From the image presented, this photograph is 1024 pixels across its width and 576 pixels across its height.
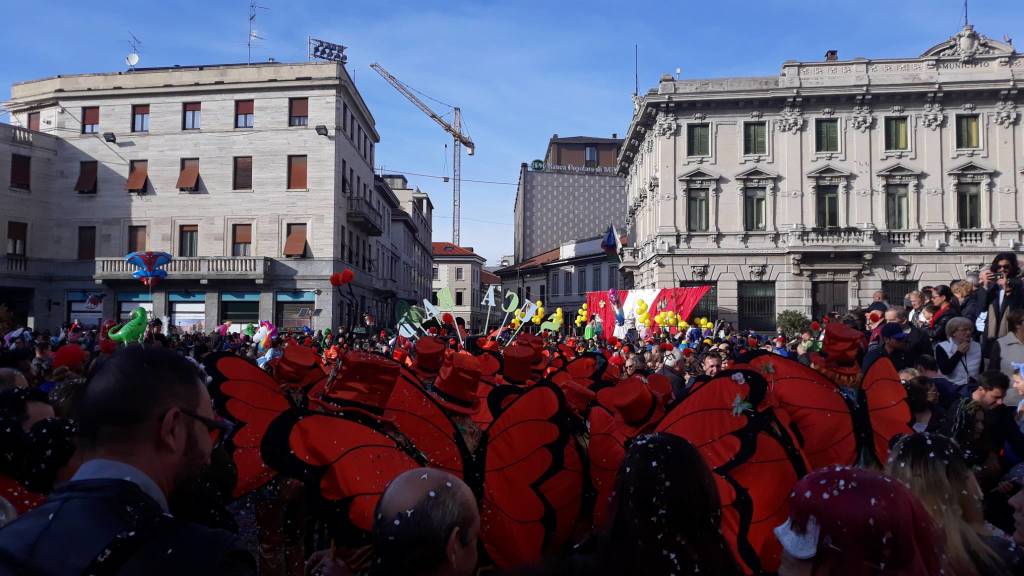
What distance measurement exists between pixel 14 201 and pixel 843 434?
35.9 metres

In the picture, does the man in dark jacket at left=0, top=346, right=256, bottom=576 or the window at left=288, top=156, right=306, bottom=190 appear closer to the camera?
the man in dark jacket at left=0, top=346, right=256, bottom=576

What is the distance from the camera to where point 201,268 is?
29609 mm

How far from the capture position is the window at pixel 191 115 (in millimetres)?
30891

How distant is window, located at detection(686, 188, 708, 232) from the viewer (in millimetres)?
29375

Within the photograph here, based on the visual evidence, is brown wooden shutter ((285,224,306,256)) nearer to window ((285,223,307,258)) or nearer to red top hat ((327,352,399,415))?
window ((285,223,307,258))

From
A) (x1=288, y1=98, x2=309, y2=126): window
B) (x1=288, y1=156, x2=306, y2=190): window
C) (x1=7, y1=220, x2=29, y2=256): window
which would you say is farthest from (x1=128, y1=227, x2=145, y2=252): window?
(x1=288, y1=98, x2=309, y2=126): window

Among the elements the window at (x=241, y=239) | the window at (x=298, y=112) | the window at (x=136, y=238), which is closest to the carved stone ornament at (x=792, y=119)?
the window at (x=298, y=112)

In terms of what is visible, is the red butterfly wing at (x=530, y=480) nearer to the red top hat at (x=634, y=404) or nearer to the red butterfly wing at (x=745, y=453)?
the red top hat at (x=634, y=404)

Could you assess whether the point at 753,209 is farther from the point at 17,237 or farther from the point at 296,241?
the point at 17,237

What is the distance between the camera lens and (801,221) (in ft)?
93.1

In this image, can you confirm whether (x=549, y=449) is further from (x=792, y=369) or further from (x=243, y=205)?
(x=243, y=205)

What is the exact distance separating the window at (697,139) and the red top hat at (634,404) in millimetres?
27646

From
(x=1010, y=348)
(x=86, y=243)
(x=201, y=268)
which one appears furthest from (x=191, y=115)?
(x=1010, y=348)

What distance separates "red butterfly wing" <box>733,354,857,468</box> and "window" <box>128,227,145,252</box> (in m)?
33.0
